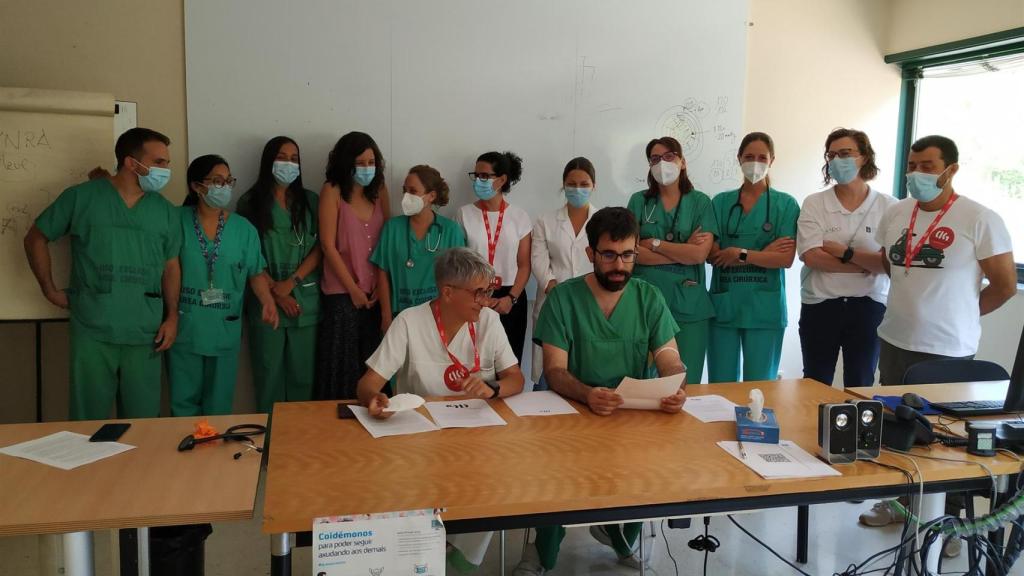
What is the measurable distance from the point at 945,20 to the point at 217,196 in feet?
14.5

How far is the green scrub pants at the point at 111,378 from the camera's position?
3219 millimetres

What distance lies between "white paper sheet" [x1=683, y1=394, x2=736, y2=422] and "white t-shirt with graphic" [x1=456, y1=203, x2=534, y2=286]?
157cm

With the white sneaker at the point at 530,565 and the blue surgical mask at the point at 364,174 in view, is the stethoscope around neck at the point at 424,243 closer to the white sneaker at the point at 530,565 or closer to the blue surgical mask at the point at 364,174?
the blue surgical mask at the point at 364,174

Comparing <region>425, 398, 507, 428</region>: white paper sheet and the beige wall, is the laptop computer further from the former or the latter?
the beige wall

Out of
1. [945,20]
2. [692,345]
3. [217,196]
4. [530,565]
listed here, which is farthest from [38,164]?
[945,20]

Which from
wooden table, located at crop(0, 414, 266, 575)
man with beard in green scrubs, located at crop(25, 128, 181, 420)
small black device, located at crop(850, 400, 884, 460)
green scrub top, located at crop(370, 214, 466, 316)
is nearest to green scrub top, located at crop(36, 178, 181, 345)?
man with beard in green scrubs, located at crop(25, 128, 181, 420)

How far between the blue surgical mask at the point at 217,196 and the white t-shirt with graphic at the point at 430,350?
1321 mm

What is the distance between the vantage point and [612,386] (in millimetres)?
2662

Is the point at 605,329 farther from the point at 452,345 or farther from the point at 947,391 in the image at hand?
the point at 947,391

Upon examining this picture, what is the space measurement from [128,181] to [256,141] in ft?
2.67

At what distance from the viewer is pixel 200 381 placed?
3.54 meters

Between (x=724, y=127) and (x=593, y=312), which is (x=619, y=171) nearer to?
(x=724, y=127)

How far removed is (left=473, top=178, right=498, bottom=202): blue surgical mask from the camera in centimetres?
385

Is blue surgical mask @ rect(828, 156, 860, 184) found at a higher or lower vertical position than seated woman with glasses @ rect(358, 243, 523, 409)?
higher
